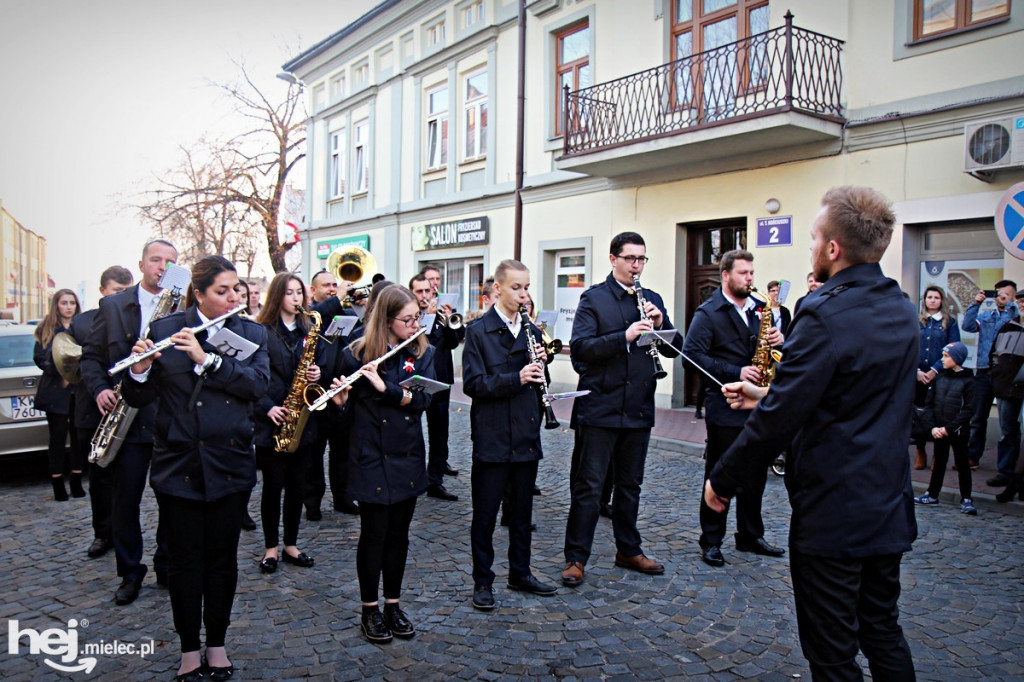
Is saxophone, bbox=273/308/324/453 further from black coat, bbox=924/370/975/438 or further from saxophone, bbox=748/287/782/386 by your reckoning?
black coat, bbox=924/370/975/438

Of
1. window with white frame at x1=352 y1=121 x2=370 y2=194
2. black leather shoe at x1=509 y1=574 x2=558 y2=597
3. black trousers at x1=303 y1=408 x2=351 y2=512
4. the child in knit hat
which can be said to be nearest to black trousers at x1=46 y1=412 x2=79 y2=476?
black trousers at x1=303 y1=408 x2=351 y2=512

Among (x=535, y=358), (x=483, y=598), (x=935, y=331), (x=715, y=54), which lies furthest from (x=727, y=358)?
(x=715, y=54)

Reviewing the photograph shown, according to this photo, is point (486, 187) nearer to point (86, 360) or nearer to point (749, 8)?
point (749, 8)

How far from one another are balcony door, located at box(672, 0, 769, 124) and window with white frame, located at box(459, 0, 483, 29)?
6120 mm

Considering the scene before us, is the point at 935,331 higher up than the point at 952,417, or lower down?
higher up

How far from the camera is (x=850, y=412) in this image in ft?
8.68

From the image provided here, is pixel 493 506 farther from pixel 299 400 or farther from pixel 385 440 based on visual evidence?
pixel 299 400

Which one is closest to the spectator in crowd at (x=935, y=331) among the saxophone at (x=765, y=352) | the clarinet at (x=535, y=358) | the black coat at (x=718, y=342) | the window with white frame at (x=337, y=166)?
the saxophone at (x=765, y=352)

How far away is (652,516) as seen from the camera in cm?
658

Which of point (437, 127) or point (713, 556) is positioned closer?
point (713, 556)

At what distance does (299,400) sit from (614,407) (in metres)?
2.17

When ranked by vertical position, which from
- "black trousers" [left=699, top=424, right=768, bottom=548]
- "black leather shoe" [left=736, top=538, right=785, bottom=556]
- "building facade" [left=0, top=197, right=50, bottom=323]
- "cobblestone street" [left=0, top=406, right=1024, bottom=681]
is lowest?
"cobblestone street" [left=0, top=406, right=1024, bottom=681]

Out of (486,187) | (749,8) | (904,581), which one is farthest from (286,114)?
(904,581)

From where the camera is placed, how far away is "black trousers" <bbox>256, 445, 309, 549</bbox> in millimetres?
5191
